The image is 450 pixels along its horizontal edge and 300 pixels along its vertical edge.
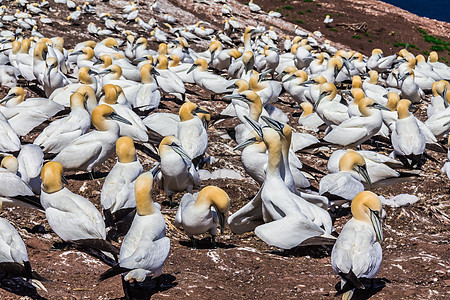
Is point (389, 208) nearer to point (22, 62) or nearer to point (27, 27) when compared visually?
point (22, 62)

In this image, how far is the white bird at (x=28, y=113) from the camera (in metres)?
8.66

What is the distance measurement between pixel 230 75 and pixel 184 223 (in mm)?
9119

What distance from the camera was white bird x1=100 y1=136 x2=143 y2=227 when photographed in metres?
5.84

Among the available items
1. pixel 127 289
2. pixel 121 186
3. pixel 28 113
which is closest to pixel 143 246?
pixel 127 289

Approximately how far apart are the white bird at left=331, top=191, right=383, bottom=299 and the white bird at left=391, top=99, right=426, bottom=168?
4.21 meters

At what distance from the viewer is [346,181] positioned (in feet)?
21.6

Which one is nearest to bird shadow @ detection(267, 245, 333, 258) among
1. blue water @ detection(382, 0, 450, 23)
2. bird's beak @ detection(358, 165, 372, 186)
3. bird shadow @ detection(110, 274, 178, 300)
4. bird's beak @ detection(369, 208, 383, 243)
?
bird's beak @ detection(369, 208, 383, 243)

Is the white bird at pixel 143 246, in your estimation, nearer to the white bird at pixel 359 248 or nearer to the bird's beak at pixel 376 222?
the white bird at pixel 359 248

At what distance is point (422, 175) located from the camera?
8.88 meters

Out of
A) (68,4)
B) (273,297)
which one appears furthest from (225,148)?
(68,4)

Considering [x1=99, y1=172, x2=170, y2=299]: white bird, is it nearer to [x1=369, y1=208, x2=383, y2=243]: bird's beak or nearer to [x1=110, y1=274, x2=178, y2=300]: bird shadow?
[x1=110, y1=274, x2=178, y2=300]: bird shadow

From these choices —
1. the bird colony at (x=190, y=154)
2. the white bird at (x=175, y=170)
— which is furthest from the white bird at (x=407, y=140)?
the white bird at (x=175, y=170)

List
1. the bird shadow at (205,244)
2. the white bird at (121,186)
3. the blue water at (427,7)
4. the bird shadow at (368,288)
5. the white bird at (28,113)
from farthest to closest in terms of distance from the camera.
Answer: the blue water at (427,7) < the white bird at (28,113) < the bird shadow at (205,244) < the white bird at (121,186) < the bird shadow at (368,288)

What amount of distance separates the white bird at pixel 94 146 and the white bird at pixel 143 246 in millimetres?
2363
